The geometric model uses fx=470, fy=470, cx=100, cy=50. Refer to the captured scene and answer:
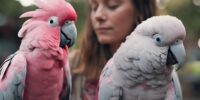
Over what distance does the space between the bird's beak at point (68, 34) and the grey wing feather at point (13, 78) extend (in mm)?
147

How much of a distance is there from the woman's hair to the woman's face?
5 cm

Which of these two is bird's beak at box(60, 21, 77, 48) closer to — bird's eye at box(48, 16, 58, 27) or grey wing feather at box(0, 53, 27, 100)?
bird's eye at box(48, 16, 58, 27)

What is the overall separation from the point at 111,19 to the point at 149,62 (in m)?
0.48

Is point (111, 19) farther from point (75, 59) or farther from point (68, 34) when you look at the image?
point (68, 34)

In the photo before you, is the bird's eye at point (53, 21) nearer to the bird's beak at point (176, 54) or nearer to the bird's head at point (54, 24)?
the bird's head at point (54, 24)

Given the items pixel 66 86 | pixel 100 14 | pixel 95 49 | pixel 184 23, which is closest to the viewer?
pixel 66 86

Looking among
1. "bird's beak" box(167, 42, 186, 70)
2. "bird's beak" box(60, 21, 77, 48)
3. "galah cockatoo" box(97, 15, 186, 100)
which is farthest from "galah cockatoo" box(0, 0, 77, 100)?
"bird's beak" box(167, 42, 186, 70)

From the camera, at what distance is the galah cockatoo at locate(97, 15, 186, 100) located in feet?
4.91

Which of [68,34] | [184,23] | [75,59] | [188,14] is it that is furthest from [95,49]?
[188,14]

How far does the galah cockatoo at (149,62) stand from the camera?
1498 mm

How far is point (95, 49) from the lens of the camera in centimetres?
204

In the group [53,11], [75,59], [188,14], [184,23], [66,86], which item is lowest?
[66,86]

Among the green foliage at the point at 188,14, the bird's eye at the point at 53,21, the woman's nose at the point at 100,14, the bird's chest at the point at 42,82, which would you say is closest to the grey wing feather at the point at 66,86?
the bird's chest at the point at 42,82

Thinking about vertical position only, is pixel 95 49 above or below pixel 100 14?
below
